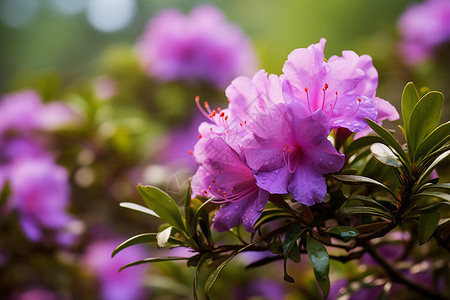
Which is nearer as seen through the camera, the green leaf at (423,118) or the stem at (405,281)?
the green leaf at (423,118)

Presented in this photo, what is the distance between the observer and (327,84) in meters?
0.54

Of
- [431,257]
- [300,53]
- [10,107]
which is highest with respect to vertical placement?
[10,107]

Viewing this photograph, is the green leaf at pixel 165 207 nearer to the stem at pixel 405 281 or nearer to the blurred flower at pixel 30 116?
the stem at pixel 405 281

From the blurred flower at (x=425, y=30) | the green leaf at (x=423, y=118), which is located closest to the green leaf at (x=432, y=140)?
the green leaf at (x=423, y=118)

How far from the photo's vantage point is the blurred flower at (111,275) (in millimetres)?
1303

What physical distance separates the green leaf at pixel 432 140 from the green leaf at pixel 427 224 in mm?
72

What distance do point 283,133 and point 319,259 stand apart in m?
0.15

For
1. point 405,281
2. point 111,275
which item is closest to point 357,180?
point 405,281

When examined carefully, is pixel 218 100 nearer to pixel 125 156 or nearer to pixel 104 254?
pixel 125 156

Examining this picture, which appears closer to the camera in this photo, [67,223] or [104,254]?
[67,223]

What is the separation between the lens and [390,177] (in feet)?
1.99

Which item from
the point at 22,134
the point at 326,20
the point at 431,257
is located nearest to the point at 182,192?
the point at 431,257

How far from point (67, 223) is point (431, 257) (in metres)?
0.86

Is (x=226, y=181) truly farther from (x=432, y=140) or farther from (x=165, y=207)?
(x=432, y=140)
